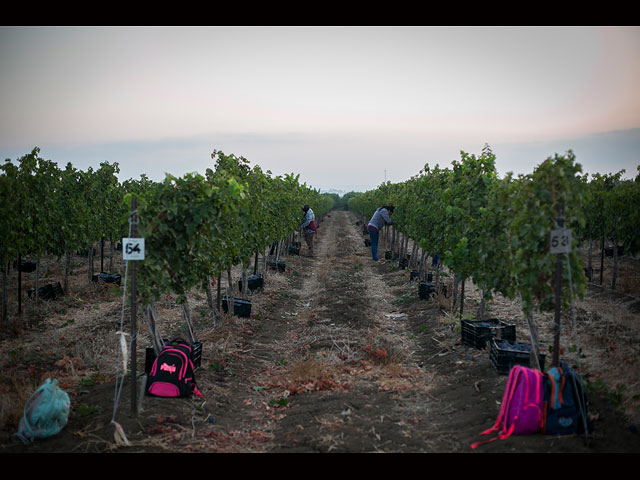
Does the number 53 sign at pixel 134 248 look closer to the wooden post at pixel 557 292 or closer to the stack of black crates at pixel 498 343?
the wooden post at pixel 557 292

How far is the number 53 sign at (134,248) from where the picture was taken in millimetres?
5586

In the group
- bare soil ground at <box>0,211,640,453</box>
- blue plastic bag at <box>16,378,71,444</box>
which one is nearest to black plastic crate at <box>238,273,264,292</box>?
bare soil ground at <box>0,211,640,453</box>

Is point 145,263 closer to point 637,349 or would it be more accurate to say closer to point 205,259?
point 205,259

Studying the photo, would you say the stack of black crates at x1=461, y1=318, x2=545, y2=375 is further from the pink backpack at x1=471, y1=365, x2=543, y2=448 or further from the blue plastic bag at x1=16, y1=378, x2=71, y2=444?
the blue plastic bag at x1=16, y1=378, x2=71, y2=444

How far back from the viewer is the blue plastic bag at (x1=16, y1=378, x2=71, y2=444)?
505 cm

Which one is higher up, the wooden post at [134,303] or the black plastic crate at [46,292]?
the wooden post at [134,303]

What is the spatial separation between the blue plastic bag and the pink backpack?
462 centimetres

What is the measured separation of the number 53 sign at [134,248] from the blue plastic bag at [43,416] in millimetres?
1708

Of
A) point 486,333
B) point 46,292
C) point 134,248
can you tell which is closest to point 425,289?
point 486,333

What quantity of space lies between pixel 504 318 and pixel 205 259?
6.77 metres

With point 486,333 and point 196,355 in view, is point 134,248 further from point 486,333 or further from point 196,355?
point 486,333

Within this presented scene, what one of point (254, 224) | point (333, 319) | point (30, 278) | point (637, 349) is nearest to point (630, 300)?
point (637, 349)

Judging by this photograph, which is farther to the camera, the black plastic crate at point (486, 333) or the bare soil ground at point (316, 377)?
the black plastic crate at point (486, 333)

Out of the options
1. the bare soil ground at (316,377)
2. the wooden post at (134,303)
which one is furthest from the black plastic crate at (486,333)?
the wooden post at (134,303)
